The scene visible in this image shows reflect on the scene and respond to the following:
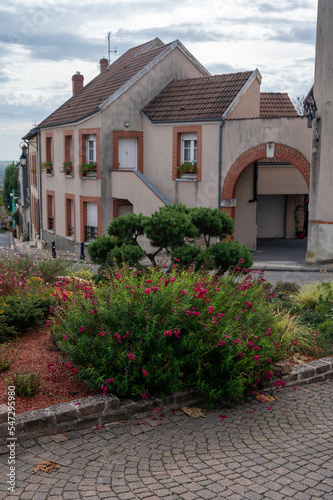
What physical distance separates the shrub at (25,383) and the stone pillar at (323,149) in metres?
13.7

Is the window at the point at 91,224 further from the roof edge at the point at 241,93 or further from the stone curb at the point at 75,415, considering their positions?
the stone curb at the point at 75,415

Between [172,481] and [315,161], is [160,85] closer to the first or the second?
[315,161]

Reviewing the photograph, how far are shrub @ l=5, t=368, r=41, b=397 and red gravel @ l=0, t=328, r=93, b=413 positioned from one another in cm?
6

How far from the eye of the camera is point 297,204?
1029 inches

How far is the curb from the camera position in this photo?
17.2 feet

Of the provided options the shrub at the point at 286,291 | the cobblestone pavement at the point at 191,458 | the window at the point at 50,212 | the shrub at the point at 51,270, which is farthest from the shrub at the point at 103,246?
the window at the point at 50,212

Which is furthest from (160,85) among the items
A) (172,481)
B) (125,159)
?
(172,481)

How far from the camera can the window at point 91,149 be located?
2290 centimetres

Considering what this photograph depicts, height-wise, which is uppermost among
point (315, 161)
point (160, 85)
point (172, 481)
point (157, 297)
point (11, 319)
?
point (160, 85)

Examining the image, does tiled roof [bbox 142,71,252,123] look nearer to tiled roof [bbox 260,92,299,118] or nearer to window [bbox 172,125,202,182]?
window [bbox 172,125,202,182]

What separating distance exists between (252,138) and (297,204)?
7.80m

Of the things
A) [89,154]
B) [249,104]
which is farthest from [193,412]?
[89,154]

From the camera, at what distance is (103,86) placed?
24578 millimetres

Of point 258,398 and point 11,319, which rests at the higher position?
point 11,319
